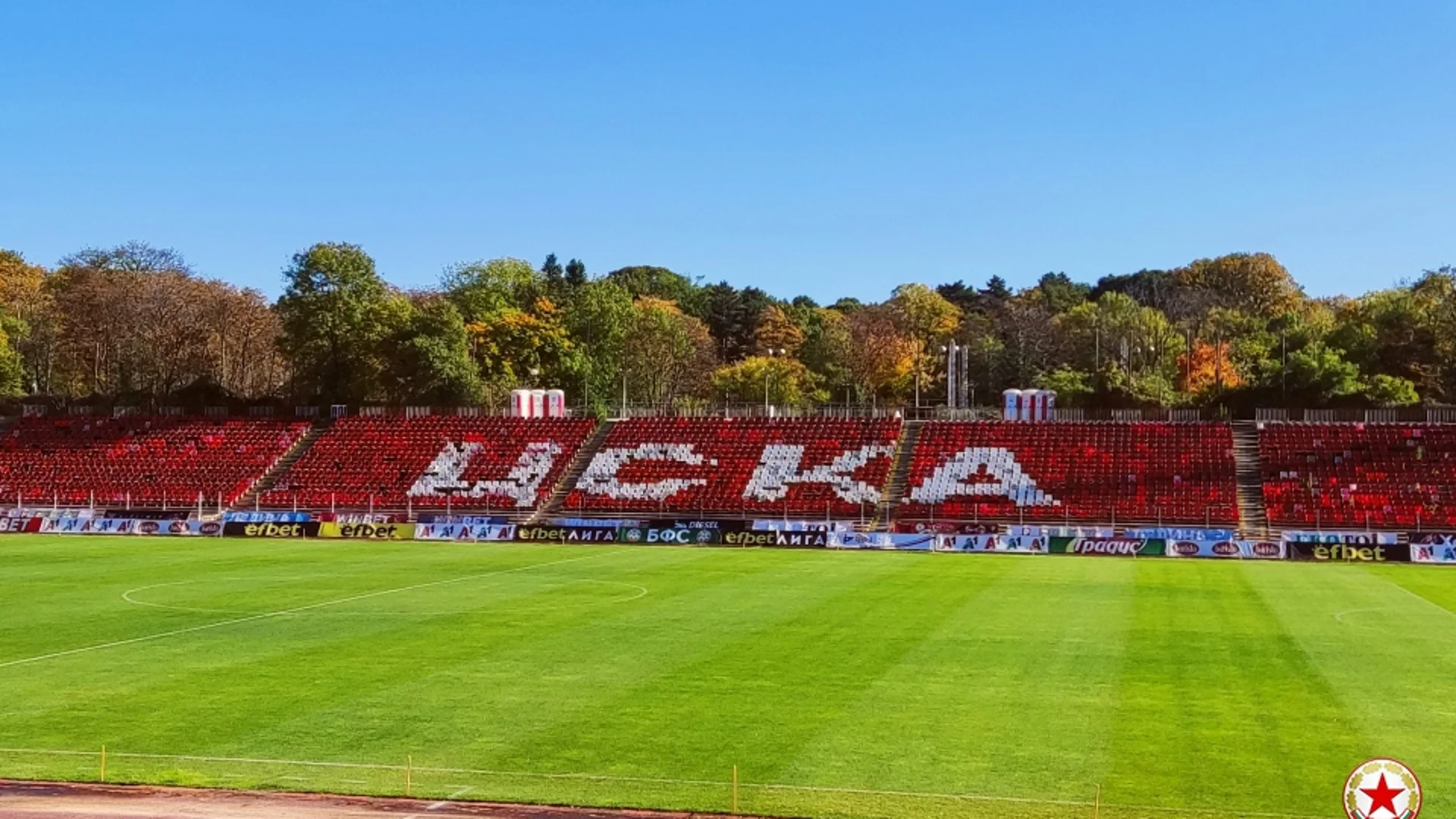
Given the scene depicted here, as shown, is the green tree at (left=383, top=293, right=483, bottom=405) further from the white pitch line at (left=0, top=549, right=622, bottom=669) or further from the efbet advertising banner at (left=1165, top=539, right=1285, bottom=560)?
the efbet advertising banner at (left=1165, top=539, right=1285, bottom=560)

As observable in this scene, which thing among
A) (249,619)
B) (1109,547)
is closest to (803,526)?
(1109,547)

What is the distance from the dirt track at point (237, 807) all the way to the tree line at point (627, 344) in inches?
3043

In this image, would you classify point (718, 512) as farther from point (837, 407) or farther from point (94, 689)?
point (94, 689)

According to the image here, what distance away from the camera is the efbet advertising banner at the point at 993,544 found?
59.7 metres

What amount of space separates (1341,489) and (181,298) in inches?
3308

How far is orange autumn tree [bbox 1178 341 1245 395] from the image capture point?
11169 centimetres

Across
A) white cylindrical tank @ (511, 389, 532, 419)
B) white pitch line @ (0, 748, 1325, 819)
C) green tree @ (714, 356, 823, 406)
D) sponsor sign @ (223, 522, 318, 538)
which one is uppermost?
green tree @ (714, 356, 823, 406)

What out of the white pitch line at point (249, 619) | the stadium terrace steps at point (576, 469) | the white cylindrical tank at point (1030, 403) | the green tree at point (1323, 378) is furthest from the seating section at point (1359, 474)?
the white pitch line at point (249, 619)

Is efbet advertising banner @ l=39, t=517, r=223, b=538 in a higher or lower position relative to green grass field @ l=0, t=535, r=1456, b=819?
higher

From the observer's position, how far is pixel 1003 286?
18088cm

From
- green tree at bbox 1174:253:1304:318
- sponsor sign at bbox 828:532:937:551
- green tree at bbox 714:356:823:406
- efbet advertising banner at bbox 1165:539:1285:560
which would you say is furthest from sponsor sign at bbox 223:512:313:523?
green tree at bbox 1174:253:1304:318

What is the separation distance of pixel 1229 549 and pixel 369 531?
134 feet

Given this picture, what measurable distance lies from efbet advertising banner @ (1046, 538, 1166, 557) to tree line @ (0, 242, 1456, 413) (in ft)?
123

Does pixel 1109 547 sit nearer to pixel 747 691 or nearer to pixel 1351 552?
pixel 1351 552
